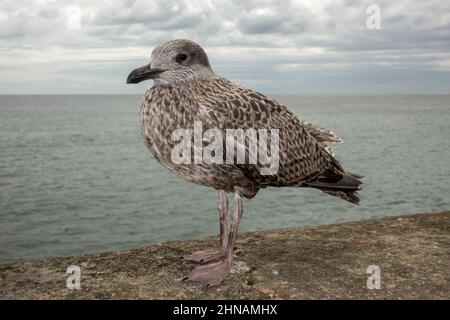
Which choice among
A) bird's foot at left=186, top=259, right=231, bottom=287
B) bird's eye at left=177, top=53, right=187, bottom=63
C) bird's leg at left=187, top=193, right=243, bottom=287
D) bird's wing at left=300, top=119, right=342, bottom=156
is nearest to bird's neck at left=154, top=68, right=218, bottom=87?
bird's eye at left=177, top=53, right=187, bottom=63

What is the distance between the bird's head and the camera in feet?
16.0

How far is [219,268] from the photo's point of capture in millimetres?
Answer: 4996

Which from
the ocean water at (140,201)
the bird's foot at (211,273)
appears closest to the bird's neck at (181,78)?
the bird's foot at (211,273)

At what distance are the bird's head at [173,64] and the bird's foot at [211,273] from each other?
197 centimetres

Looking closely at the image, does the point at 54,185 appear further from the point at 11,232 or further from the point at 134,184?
the point at 11,232

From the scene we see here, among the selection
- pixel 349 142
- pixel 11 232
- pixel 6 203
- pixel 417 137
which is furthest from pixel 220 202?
pixel 417 137

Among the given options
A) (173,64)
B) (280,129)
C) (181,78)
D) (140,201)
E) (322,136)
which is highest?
(173,64)

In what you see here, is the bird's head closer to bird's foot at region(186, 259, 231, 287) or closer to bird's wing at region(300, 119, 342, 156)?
bird's wing at region(300, 119, 342, 156)

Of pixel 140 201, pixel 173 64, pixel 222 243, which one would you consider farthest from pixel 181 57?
pixel 140 201

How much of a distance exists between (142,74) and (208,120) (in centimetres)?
83

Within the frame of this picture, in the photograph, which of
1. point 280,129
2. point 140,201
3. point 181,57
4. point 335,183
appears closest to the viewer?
point 181,57

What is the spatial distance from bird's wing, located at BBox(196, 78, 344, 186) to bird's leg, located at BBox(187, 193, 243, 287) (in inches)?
16.9

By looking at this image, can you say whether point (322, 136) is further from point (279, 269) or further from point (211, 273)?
point (211, 273)

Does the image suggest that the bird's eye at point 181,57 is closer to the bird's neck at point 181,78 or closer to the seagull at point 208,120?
the seagull at point 208,120
